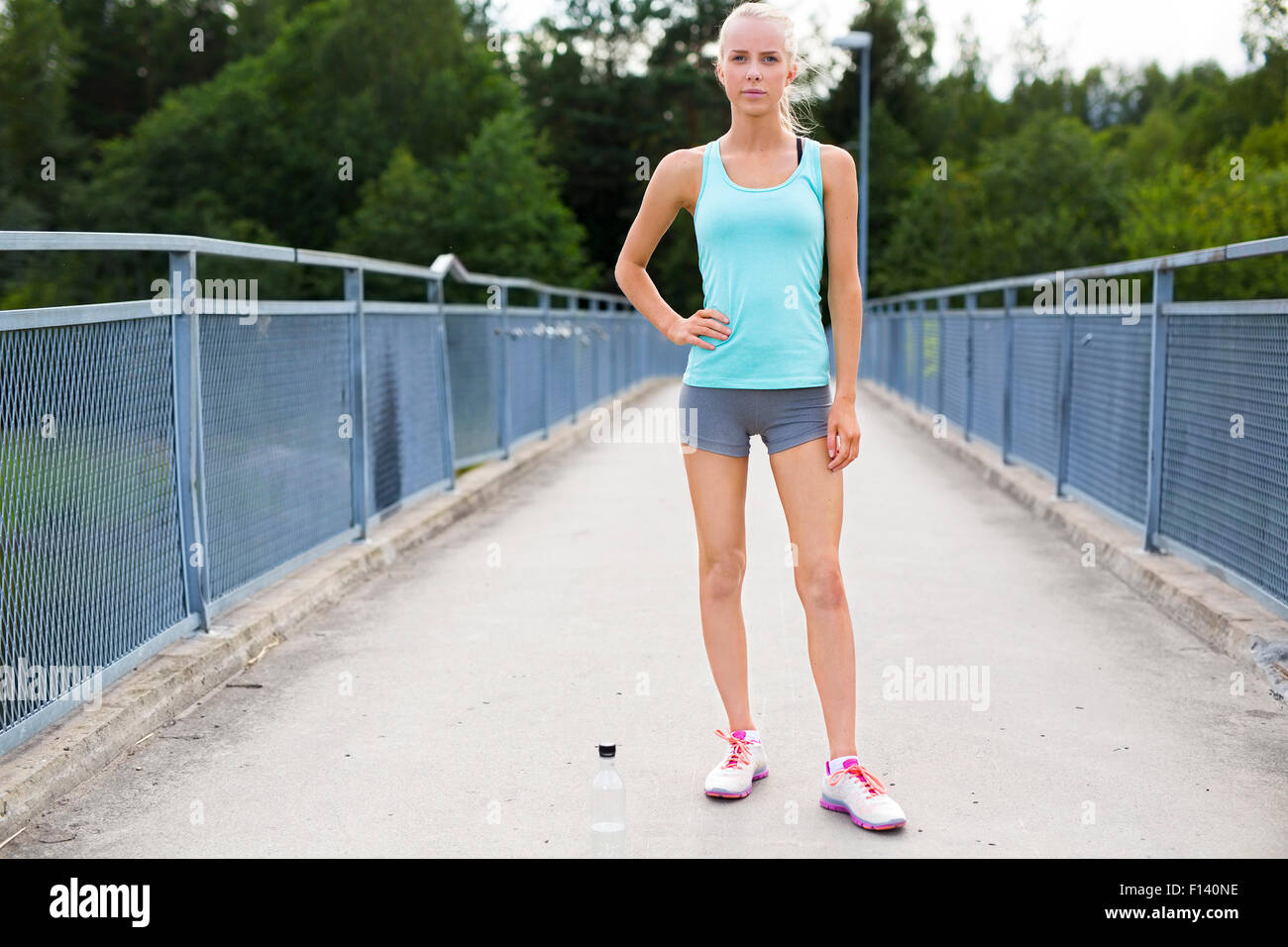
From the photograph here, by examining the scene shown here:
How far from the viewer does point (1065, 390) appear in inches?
392

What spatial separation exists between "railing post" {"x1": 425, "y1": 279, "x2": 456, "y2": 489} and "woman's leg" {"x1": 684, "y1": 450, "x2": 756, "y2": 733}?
21.2ft

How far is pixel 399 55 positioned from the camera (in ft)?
181

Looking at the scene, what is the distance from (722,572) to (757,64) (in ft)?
4.40

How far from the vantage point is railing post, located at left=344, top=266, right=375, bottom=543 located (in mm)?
7969

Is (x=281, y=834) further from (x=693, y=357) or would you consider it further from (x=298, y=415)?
(x=298, y=415)

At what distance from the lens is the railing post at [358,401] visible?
26.1 ft

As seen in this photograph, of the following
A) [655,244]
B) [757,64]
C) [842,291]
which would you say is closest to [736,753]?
[842,291]

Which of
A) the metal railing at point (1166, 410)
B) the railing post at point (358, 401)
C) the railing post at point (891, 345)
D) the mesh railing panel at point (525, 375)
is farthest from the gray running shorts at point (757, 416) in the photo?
the railing post at point (891, 345)

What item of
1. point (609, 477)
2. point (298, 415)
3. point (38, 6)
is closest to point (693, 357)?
point (298, 415)

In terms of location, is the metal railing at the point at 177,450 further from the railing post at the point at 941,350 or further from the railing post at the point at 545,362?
the railing post at the point at 941,350

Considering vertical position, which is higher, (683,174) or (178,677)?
(683,174)

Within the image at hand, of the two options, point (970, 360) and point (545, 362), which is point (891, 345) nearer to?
point (970, 360)

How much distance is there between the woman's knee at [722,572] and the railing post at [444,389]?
254 inches
